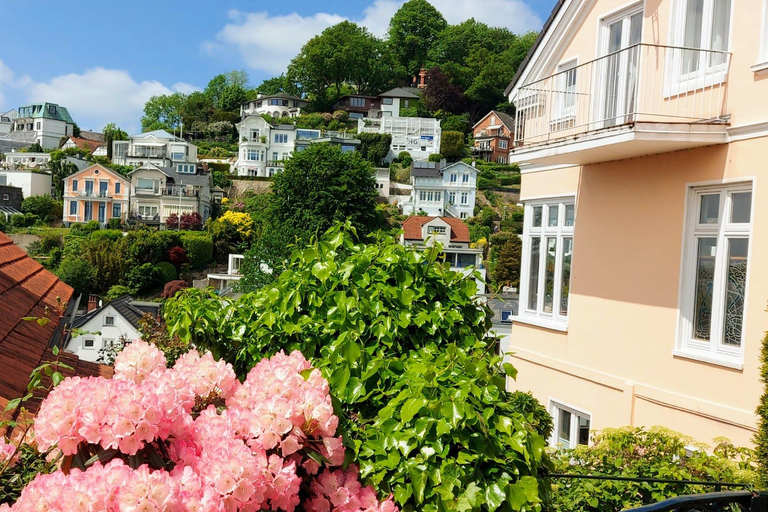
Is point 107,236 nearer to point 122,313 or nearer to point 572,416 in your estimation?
point 122,313

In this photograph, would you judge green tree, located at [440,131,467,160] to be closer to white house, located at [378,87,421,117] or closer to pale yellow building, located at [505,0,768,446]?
white house, located at [378,87,421,117]

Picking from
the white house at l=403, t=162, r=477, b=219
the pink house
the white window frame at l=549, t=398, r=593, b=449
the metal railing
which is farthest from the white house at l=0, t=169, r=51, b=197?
the metal railing

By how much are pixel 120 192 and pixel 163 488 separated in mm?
85952

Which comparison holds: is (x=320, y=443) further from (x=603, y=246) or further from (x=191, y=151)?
(x=191, y=151)

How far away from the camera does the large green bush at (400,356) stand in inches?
102

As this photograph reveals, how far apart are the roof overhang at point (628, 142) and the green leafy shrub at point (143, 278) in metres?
58.9

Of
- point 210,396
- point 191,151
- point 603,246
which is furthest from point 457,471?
point 191,151

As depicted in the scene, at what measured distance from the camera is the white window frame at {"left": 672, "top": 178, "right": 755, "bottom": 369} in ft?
22.9

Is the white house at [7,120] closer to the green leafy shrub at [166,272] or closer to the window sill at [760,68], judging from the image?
the green leafy shrub at [166,272]

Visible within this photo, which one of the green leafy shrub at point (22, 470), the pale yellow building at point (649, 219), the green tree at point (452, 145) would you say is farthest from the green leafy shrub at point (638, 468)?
the green tree at point (452, 145)

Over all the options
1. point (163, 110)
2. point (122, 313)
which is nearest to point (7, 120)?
point (163, 110)

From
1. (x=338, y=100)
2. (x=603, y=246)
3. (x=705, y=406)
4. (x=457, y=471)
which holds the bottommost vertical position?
(x=705, y=406)

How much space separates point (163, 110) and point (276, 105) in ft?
76.5

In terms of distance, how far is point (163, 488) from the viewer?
1.84m
